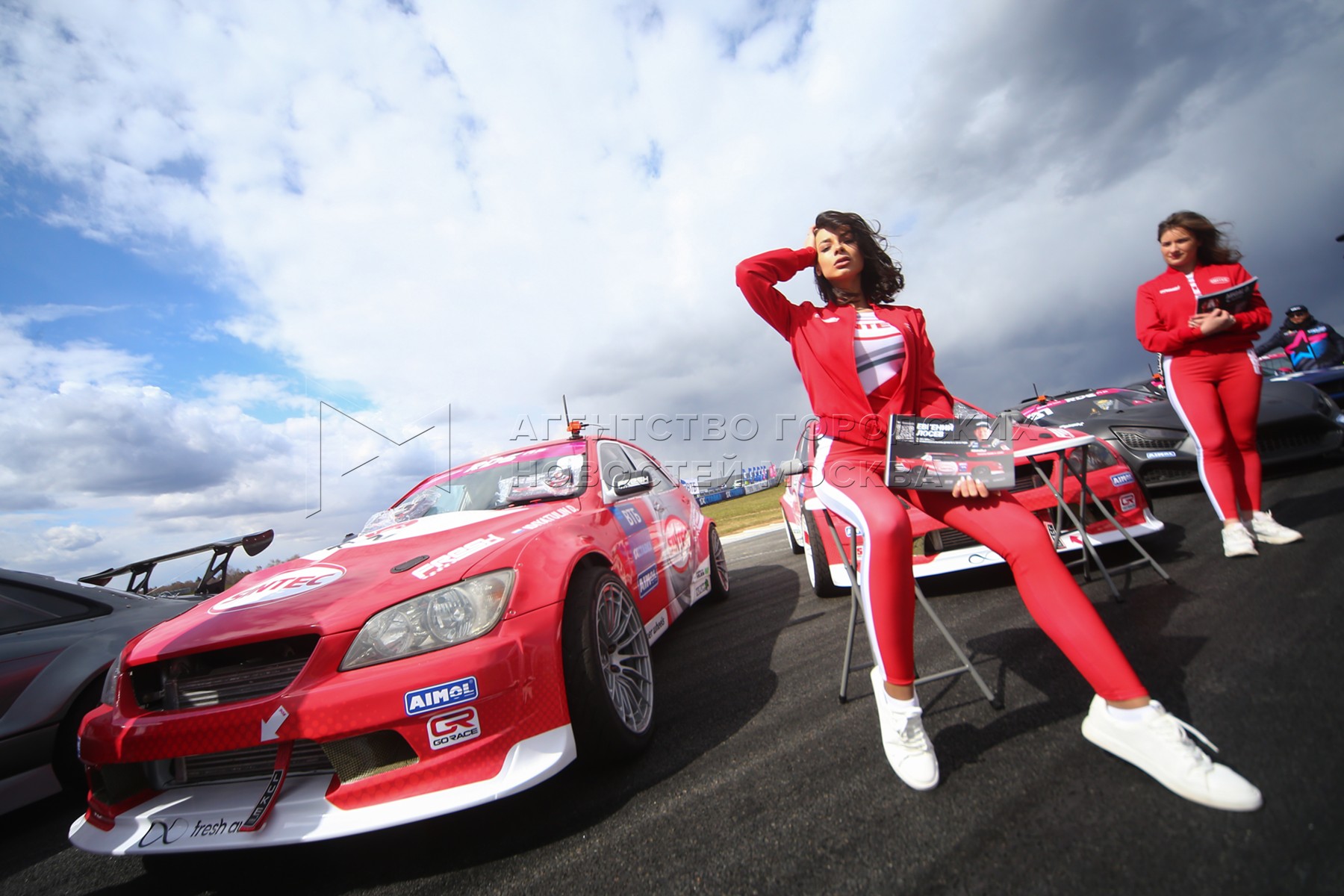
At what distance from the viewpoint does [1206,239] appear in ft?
10.3

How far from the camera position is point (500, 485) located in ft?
10.1

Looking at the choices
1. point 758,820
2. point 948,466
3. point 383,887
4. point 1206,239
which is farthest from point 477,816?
point 1206,239

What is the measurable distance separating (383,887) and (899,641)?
1.52 m

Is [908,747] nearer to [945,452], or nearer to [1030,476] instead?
[945,452]

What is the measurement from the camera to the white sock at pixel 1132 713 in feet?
4.26

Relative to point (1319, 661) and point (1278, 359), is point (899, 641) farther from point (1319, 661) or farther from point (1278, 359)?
point (1278, 359)

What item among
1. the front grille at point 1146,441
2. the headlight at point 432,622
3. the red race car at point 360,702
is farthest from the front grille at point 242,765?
the front grille at point 1146,441

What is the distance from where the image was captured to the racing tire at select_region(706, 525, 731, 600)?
4.48m

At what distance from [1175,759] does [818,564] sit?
254cm

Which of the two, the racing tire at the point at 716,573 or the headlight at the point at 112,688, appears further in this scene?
the racing tire at the point at 716,573

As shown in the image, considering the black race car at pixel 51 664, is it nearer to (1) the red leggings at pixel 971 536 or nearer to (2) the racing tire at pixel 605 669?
(2) the racing tire at pixel 605 669

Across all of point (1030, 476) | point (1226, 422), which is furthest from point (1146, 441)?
point (1030, 476)

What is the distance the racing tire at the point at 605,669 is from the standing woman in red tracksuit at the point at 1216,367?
3.10 m

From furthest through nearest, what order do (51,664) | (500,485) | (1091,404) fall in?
1. (1091,404)
2. (500,485)
3. (51,664)
